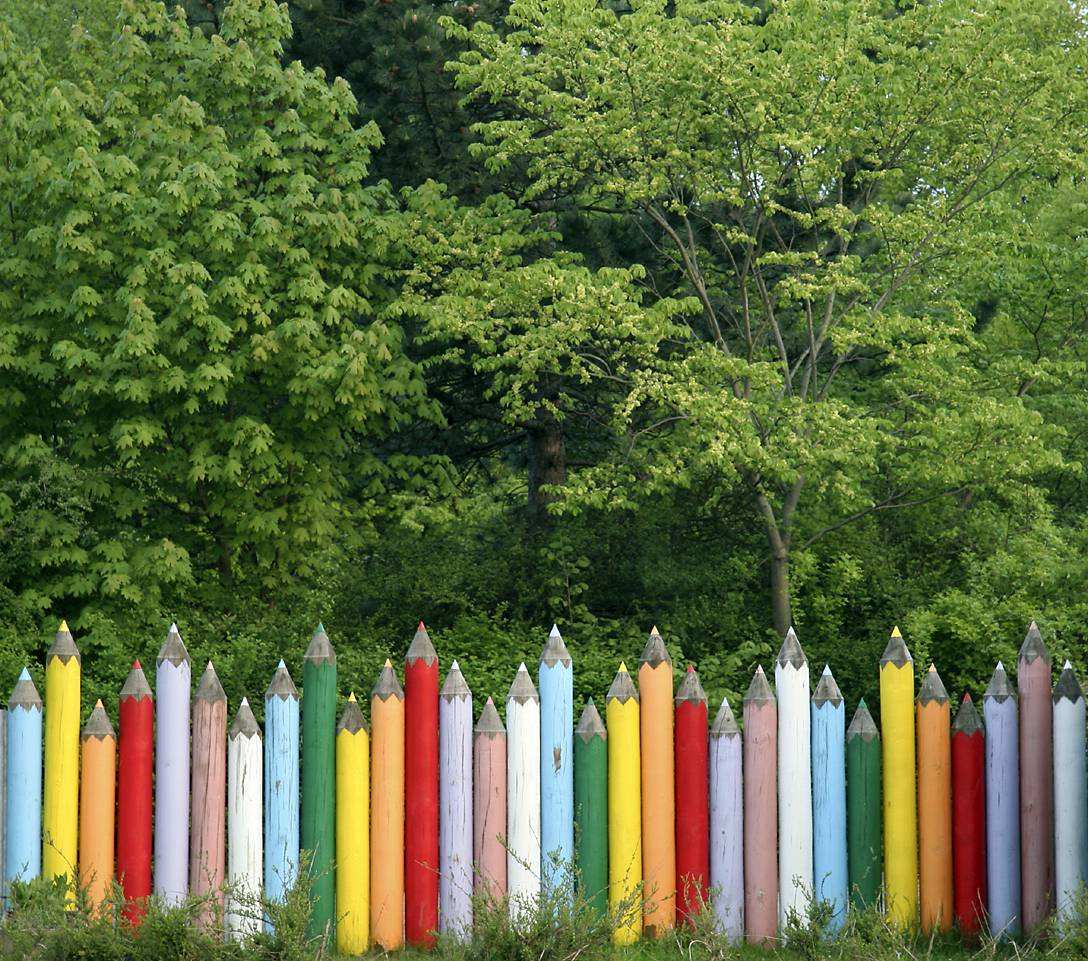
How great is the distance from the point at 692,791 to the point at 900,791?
90 centimetres

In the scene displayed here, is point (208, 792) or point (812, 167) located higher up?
point (812, 167)

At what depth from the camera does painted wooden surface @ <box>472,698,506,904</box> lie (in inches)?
269

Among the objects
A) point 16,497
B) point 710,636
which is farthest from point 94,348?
point 710,636

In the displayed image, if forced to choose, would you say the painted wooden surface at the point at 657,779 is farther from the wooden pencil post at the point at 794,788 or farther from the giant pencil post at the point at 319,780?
the giant pencil post at the point at 319,780

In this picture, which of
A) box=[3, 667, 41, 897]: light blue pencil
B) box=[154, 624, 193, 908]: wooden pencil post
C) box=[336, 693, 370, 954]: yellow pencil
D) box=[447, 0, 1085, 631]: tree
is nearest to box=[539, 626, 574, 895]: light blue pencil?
box=[336, 693, 370, 954]: yellow pencil

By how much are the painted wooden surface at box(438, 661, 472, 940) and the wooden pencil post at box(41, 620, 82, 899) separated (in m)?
1.55

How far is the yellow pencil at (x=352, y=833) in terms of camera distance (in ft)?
22.3

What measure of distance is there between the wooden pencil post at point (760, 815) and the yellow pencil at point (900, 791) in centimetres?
49

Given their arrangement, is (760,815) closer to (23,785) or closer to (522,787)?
(522,787)

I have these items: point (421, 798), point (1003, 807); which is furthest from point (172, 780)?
point (1003, 807)

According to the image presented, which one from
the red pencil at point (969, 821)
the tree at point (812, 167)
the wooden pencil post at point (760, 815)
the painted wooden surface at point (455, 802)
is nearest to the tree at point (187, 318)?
the tree at point (812, 167)

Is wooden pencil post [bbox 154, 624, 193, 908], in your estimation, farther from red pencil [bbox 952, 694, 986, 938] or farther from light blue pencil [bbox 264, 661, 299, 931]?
red pencil [bbox 952, 694, 986, 938]

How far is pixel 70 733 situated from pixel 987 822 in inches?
155

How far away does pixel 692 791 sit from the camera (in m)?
6.93
